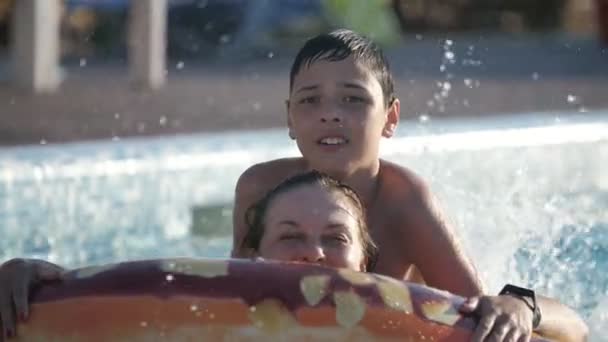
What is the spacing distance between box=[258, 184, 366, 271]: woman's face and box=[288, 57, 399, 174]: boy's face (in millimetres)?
635

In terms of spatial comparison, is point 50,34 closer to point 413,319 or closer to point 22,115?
point 22,115

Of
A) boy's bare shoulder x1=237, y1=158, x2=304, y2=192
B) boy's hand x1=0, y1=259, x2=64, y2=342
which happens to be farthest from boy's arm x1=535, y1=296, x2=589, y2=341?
boy's hand x1=0, y1=259, x2=64, y2=342

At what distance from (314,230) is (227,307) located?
0.45 metres

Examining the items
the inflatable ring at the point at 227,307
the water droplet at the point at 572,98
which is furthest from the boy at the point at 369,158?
the water droplet at the point at 572,98

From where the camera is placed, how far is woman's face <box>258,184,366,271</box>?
3182 mm

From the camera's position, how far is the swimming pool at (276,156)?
18.9 ft

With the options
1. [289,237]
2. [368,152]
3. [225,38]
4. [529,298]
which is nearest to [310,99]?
[368,152]

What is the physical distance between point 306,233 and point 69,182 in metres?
3.58

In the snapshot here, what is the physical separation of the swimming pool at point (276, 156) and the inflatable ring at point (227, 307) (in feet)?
7.89

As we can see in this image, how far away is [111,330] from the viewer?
2789 mm

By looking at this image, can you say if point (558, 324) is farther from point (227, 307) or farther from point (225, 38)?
point (225, 38)

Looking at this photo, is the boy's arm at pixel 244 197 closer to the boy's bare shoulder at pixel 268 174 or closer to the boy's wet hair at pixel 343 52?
the boy's bare shoulder at pixel 268 174

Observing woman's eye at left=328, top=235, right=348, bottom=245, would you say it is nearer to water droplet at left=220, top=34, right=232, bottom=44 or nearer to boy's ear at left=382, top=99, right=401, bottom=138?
boy's ear at left=382, top=99, right=401, bottom=138

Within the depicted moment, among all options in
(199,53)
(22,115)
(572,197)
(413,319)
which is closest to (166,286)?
(413,319)
